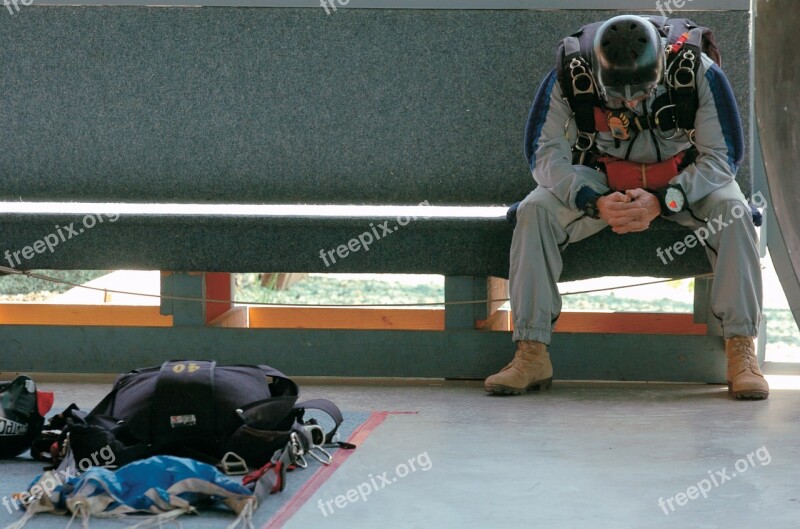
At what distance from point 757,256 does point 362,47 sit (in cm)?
135

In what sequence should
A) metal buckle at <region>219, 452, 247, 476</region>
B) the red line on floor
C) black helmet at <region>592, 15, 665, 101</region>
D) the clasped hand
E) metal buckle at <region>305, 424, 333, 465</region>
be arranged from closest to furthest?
the red line on floor, metal buckle at <region>219, 452, 247, 476</region>, metal buckle at <region>305, 424, 333, 465</region>, black helmet at <region>592, 15, 665, 101</region>, the clasped hand

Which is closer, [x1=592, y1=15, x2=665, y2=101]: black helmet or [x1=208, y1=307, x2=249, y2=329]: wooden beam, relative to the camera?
[x1=592, y1=15, x2=665, y2=101]: black helmet

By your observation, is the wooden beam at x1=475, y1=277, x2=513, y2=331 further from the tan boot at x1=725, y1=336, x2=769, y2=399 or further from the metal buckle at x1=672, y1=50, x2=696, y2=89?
the metal buckle at x1=672, y1=50, x2=696, y2=89

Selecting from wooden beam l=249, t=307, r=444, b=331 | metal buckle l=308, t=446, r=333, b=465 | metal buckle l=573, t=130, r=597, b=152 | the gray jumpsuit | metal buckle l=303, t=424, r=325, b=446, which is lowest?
wooden beam l=249, t=307, r=444, b=331

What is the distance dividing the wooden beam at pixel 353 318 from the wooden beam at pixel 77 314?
15.0 inches

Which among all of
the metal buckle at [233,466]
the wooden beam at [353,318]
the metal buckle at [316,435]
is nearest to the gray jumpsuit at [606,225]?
the wooden beam at [353,318]

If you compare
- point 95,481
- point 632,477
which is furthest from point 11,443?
point 632,477

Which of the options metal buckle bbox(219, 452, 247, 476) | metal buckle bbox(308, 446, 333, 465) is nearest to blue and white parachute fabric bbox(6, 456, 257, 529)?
metal buckle bbox(219, 452, 247, 476)

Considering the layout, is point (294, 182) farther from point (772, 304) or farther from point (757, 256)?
point (772, 304)

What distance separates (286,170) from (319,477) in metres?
1.56

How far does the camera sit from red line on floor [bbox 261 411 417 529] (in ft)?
6.32

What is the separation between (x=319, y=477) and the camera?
2.17 meters

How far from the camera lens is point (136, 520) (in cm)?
192

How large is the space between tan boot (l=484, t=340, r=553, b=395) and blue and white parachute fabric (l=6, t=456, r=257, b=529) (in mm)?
1131
